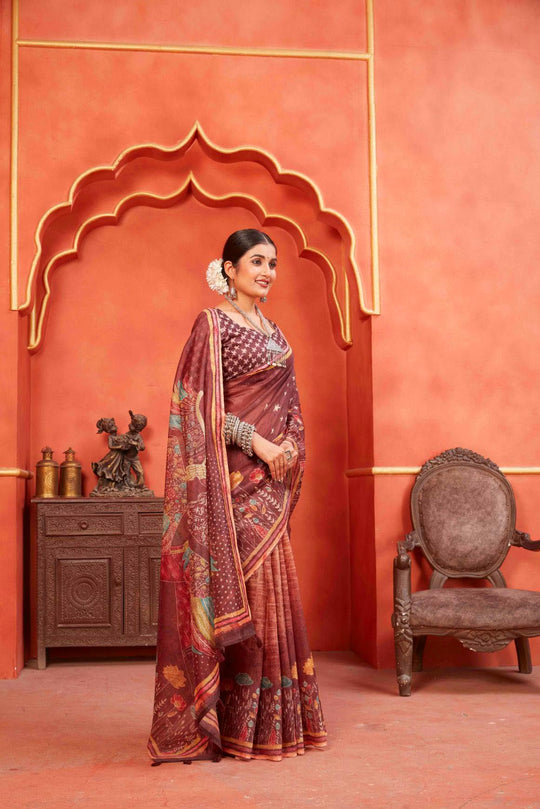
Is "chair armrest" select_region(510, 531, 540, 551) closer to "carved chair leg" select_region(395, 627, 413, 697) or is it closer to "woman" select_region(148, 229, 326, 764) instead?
"carved chair leg" select_region(395, 627, 413, 697)

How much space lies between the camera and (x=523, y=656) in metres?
4.65

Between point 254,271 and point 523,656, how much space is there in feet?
8.93

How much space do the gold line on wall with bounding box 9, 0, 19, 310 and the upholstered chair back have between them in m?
2.53

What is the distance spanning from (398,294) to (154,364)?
1649 millimetres

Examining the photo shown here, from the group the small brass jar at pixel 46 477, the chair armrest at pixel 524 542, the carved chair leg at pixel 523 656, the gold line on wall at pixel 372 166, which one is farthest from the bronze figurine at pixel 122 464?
the carved chair leg at pixel 523 656

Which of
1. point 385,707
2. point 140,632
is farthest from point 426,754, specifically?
point 140,632

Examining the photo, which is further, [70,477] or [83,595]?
[70,477]

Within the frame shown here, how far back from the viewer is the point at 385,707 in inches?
154

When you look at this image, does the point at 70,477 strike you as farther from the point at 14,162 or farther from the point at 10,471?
the point at 14,162

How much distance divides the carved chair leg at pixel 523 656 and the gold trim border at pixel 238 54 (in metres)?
1.99

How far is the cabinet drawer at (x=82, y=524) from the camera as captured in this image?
5.00 metres

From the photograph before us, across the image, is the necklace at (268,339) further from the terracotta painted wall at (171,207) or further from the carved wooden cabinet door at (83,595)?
the carved wooden cabinet door at (83,595)

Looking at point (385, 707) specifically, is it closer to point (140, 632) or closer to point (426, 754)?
point (426, 754)

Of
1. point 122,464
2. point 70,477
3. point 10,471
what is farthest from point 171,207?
point 10,471
